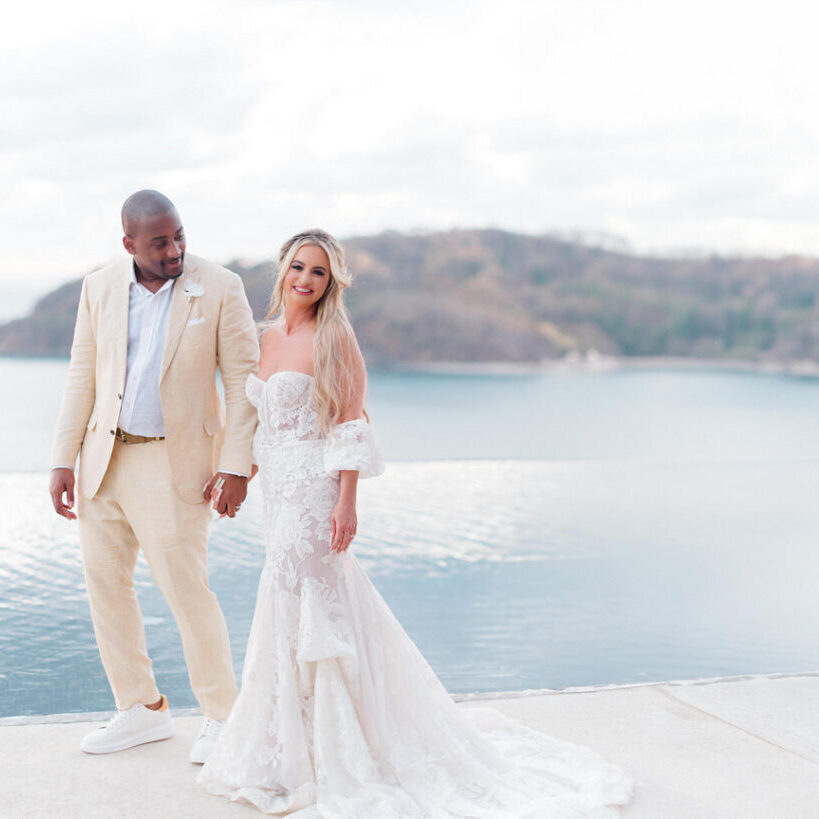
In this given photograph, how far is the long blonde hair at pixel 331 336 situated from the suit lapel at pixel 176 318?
0.94 feet

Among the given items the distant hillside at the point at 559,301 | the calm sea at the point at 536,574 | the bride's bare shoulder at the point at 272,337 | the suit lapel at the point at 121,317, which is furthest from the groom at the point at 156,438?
the distant hillside at the point at 559,301

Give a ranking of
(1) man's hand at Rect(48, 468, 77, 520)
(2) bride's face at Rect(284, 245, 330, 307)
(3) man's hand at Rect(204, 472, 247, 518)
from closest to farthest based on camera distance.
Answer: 1. (2) bride's face at Rect(284, 245, 330, 307)
2. (3) man's hand at Rect(204, 472, 247, 518)
3. (1) man's hand at Rect(48, 468, 77, 520)

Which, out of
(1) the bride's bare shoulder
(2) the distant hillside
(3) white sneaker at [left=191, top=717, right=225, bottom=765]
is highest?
(2) the distant hillside

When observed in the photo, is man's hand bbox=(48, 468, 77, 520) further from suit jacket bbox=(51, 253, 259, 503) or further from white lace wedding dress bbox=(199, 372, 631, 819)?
white lace wedding dress bbox=(199, 372, 631, 819)

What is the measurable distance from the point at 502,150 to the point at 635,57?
523 inches

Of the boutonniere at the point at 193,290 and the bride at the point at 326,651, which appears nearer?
the bride at the point at 326,651

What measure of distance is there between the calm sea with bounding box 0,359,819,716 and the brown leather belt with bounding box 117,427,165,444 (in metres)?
1.31

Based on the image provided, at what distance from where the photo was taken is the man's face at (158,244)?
2535 millimetres

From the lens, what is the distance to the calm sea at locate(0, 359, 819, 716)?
4.00 meters

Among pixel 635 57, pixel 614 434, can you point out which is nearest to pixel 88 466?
pixel 614 434

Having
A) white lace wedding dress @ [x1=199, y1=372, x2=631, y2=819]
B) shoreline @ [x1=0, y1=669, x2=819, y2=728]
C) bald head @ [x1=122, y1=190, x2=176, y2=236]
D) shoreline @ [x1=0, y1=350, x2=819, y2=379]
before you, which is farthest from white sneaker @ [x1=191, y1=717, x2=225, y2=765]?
shoreline @ [x1=0, y1=350, x2=819, y2=379]

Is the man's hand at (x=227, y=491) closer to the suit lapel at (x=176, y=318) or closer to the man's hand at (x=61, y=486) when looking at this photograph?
the suit lapel at (x=176, y=318)

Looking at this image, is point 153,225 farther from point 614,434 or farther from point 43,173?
point 43,173

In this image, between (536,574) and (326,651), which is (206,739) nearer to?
(326,651)
